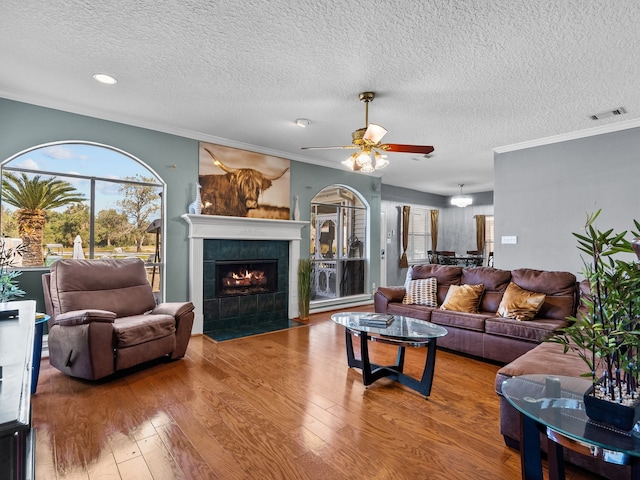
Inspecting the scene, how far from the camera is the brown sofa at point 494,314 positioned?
3.34m

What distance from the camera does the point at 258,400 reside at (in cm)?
260

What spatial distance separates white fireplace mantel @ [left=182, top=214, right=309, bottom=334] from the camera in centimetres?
451

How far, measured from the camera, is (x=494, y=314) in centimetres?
386

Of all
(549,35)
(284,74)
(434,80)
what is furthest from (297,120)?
(549,35)

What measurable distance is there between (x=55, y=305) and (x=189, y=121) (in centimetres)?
241

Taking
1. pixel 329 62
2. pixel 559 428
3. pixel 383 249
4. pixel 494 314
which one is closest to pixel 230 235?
pixel 329 62

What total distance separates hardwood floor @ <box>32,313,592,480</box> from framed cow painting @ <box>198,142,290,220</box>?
226 centimetres

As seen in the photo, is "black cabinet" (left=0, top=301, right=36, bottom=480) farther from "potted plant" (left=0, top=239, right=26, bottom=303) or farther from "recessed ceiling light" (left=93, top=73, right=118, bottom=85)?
"recessed ceiling light" (left=93, top=73, right=118, bottom=85)

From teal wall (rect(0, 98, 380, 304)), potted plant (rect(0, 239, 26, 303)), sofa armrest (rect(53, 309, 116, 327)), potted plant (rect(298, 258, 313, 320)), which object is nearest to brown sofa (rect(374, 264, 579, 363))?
potted plant (rect(298, 258, 313, 320))

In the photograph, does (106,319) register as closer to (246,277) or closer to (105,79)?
(105,79)

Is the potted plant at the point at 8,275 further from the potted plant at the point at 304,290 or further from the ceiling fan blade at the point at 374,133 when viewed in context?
the potted plant at the point at 304,290

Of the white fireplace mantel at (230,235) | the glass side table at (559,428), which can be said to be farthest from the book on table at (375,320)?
the white fireplace mantel at (230,235)

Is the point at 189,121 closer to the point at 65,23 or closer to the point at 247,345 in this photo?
the point at 65,23

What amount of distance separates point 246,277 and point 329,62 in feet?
11.0
